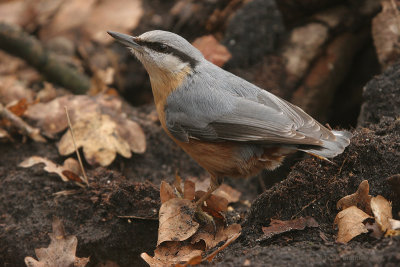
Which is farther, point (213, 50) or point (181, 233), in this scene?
point (213, 50)

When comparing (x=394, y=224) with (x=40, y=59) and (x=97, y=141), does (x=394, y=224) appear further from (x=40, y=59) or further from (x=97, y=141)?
(x=40, y=59)

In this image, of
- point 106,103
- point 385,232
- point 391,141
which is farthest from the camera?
point 106,103

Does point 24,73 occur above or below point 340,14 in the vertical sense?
below

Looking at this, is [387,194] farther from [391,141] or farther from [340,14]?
[340,14]

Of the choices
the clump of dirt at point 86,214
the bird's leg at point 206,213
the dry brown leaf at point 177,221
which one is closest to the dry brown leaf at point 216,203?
the bird's leg at point 206,213

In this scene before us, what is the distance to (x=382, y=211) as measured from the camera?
2.71 m

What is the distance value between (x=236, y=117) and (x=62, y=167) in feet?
5.39

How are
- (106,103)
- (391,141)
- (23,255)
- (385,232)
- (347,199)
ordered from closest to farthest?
(385,232) → (347,199) → (391,141) → (23,255) → (106,103)

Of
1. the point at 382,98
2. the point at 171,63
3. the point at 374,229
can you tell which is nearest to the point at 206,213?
the point at 171,63

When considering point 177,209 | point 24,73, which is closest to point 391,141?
point 177,209

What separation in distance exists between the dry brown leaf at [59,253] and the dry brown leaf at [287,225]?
1237mm

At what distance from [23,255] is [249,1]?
3828 millimetres

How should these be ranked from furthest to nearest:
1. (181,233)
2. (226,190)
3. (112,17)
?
(112,17)
(226,190)
(181,233)

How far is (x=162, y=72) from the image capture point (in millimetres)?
3701
